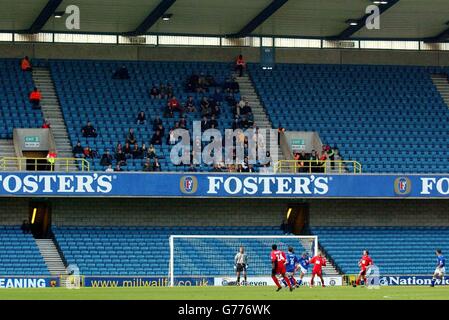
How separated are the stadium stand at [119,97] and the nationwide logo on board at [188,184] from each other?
1.60 meters

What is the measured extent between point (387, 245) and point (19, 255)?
45.8 ft

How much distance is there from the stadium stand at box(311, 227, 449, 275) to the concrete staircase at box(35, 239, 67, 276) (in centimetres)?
988

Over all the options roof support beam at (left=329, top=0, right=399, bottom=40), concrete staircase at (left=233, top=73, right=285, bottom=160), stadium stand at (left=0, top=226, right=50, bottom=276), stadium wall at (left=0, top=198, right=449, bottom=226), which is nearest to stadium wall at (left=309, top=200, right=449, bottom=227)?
stadium wall at (left=0, top=198, right=449, bottom=226)

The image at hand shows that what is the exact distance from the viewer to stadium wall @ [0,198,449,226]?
1484 inches

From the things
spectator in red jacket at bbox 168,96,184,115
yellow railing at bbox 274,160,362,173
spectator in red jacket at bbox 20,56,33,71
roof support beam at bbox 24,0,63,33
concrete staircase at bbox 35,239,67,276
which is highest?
roof support beam at bbox 24,0,63,33

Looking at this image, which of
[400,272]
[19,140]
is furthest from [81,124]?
[400,272]

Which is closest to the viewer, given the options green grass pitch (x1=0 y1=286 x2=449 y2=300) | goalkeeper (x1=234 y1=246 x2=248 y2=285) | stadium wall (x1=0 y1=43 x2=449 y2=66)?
green grass pitch (x1=0 y1=286 x2=449 y2=300)

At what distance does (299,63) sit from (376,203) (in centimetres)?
844

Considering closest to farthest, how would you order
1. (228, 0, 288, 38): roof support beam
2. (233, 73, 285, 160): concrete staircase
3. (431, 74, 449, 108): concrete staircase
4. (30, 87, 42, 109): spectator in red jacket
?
(228, 0, 288, 38): roof support beam < (30, 87, 42, 109): spectator in red jacket < (233, 73, 285, 160): concrete staircase < (431, 74, 449, 108): concrete staircase

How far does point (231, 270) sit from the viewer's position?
109ft

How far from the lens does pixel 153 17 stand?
39844 millimetres

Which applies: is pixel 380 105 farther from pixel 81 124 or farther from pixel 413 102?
pixel 81 124

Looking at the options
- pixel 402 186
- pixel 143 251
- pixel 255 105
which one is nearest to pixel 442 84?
pixel 255 105

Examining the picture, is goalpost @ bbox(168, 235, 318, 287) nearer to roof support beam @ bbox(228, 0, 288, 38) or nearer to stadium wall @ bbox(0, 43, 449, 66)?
roof support beam @ bbox(228, 0, 288, 38)
